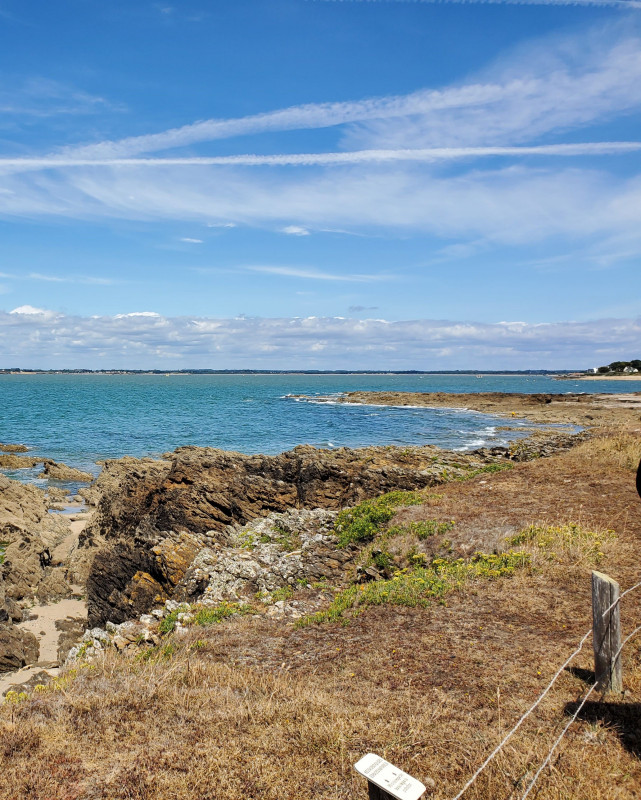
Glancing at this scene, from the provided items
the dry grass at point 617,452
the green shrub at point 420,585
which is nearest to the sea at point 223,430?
the dry grass at point 617,452

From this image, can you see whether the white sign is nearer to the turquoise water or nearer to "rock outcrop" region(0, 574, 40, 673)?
"rock outcrop" region(0, 574, 40, 673)

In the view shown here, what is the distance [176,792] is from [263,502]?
47.8 feet

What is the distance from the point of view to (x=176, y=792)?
4.88 meters

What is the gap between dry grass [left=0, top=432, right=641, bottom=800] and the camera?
16.5 ft

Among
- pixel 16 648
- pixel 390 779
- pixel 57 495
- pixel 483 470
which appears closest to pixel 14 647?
pixel 16 648

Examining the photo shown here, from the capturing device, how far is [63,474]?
116ft

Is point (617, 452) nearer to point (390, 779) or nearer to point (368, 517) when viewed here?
point (368, 517)

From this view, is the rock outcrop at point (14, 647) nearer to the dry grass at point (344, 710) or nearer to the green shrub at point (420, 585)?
the dry grass at point (344, 710)

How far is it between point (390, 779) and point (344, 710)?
295 centimetres

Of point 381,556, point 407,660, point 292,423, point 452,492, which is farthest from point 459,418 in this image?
point 407,660

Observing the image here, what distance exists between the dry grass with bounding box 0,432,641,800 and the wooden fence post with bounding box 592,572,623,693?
216 mm

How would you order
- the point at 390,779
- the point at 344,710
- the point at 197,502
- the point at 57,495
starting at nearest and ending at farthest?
the point at 390,779, the point at 344,710, the point at 197,502, the point at 57,495

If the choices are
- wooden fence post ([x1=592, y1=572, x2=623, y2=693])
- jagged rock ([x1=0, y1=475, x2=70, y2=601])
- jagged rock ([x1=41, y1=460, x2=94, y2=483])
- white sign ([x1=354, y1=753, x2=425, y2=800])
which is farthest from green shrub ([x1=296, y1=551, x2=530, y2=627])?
jagged rock ([x1=41, y1=460, x2=94, y2=483])

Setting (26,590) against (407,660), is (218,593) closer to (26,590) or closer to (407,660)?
(407,660)
